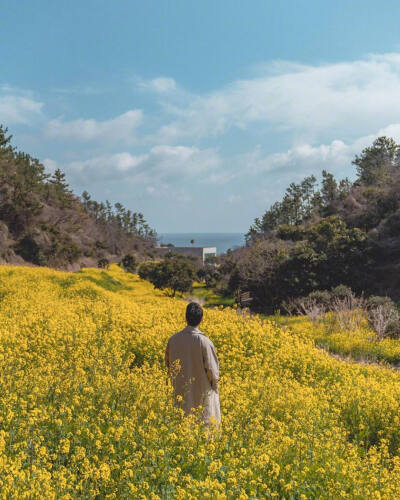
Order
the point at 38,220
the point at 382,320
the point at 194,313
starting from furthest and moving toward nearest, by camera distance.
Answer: the point at 38,220 → the point at 382,320 → the point at 194,313

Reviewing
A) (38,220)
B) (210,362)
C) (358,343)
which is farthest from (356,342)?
(38,220)

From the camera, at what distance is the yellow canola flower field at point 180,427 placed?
414 cm

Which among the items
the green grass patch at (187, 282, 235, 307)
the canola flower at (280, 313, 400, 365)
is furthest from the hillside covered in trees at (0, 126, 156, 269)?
the canola flower at (280, 313, 400, 365)

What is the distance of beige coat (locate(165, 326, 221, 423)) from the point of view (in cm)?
561

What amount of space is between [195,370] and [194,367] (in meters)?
0.04

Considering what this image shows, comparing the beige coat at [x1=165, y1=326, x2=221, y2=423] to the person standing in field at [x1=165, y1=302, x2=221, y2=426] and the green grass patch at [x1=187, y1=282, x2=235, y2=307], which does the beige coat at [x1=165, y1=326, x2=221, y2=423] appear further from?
the green grass patch at [x1=187, y1=282, x2=235, y2=307]

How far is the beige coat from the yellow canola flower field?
28 cm

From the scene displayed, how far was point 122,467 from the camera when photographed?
4.54 m

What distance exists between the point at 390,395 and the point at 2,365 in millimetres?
6471

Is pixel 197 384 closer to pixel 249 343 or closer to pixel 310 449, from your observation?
pixel 310 449

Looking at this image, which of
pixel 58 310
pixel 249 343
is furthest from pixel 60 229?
pixel 249 343

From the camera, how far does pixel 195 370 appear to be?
5.64 metres

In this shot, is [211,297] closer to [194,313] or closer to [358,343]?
[358,343]

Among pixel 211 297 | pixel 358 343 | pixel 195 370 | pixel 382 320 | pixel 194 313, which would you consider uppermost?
pixel 194 313
